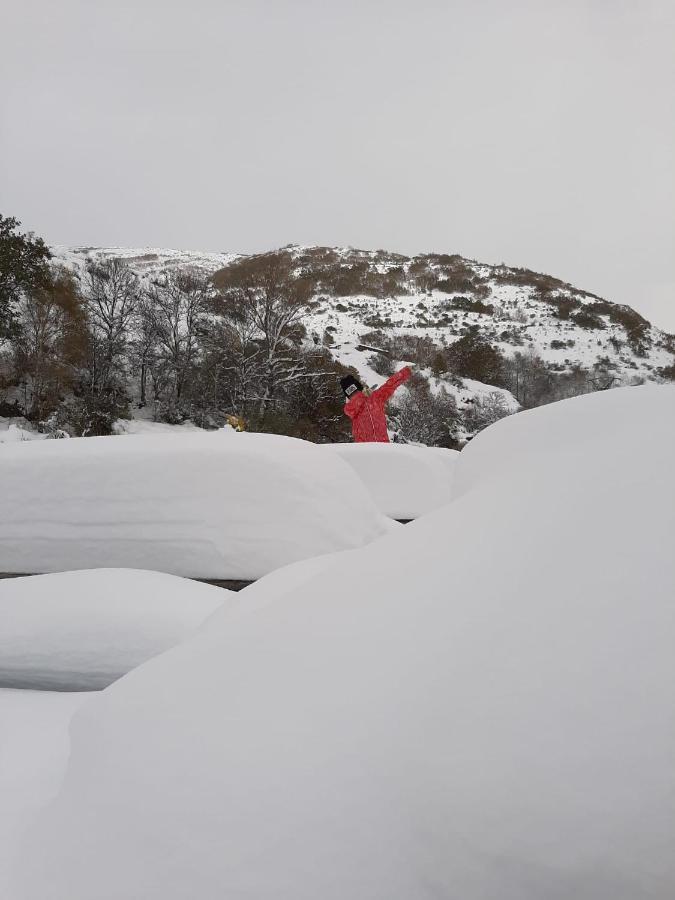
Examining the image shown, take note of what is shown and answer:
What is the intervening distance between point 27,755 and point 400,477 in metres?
4.20

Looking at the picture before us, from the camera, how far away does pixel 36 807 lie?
0.91m

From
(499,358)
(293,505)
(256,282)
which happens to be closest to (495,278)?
(499,358)

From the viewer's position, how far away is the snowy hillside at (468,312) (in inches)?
949

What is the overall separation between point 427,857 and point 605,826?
0.56 feet

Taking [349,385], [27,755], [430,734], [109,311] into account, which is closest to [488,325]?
[109,311]

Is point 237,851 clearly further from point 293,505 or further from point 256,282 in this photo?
point 256,282

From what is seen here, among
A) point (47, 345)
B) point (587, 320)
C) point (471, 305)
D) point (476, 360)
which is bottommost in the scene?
point (47, 345)

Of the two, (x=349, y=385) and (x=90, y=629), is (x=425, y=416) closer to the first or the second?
(x=349, y=385)

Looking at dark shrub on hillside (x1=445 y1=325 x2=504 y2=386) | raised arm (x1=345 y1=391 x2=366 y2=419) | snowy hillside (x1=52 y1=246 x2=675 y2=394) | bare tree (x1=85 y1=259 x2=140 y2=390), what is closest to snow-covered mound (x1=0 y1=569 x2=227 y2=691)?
raised arm (x1=345 y1=391 x2=366 y2=419)

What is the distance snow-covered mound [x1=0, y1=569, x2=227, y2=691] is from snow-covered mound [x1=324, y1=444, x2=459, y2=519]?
3412 mm

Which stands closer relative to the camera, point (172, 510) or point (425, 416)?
point (172, 510)

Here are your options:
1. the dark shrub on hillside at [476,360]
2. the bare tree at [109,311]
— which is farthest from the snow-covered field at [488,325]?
the bare tree at [109,311]

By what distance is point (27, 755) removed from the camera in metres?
1.12

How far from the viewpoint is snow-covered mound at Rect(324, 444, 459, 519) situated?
16.6ft
